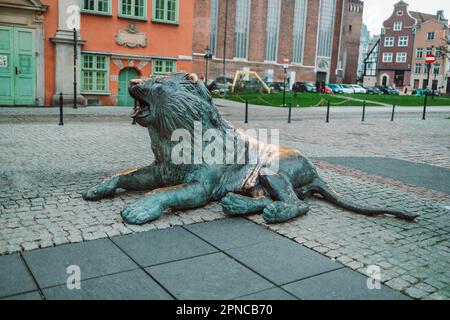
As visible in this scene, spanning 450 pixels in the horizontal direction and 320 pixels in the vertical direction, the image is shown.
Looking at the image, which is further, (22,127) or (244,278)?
(22,127)

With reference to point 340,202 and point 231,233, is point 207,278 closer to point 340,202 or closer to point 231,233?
point 231,233

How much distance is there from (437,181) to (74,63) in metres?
16.1

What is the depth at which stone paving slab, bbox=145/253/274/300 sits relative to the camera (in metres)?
2.94

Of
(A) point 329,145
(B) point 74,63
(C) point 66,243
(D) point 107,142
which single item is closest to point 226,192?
(C) point 66,243

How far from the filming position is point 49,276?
3.11 meters

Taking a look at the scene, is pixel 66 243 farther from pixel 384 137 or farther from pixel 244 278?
pixel 384 137

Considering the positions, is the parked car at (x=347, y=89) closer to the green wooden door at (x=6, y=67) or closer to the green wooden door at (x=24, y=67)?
the green wooden door at (x=24, y=67)

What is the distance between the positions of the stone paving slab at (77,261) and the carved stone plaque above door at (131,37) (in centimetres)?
1853

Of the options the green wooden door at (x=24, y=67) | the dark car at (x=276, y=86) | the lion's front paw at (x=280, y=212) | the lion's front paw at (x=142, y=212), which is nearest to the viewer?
the lion's front paw at (x=142, y=212)

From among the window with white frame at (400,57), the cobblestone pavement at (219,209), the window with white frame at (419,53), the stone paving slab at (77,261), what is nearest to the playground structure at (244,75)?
the cobblestone pavement at (219,209)

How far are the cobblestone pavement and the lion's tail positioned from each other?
8 centimetres

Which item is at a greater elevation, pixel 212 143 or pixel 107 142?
pixel 212 143

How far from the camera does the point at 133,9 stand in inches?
828

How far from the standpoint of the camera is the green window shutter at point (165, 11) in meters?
21.6
